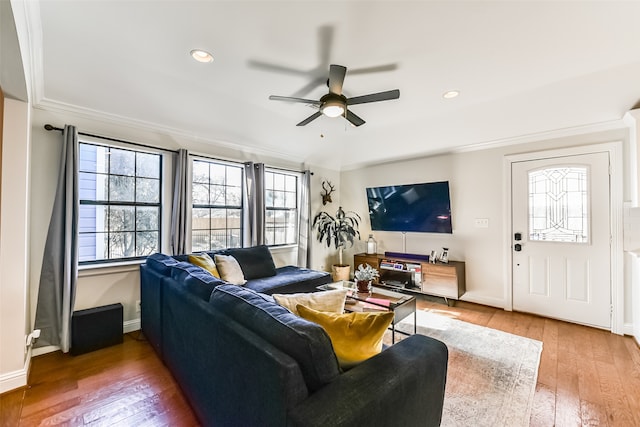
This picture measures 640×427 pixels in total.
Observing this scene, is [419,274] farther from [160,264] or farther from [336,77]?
[160,264]

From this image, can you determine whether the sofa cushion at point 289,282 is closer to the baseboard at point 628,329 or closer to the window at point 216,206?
the window at point 216,206

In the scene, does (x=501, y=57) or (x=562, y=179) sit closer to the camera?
(x=501, y=57)

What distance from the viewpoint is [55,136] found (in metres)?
2.73

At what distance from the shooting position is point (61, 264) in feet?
8.66

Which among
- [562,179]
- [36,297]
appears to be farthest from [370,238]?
[36,297]

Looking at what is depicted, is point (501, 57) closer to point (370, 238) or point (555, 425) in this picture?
point (555, 425)

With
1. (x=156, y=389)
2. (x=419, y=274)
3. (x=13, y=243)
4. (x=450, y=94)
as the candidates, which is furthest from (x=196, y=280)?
(x=419, y=274)

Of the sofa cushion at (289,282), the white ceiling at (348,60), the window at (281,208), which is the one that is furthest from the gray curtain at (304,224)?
the white ceiling at (348,60)

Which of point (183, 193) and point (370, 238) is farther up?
point (183, 193)

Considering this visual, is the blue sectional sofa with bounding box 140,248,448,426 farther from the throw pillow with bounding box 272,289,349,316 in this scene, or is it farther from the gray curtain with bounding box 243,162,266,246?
the gray curtain with bounding box 243,162,266,246

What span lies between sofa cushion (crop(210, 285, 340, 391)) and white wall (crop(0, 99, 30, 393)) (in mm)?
2047

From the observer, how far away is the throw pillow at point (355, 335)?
121cm

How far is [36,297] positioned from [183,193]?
1668 mm

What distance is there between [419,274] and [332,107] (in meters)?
3.12
